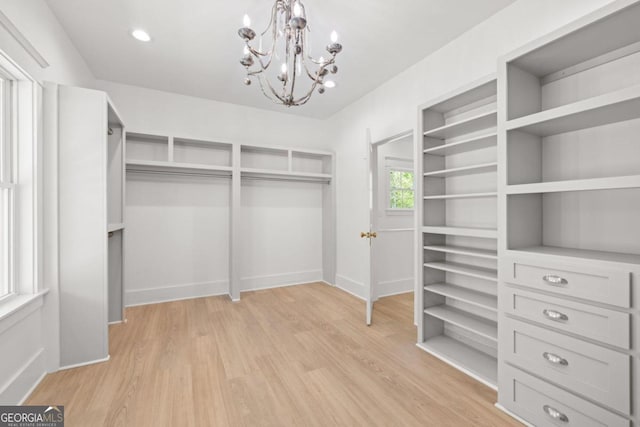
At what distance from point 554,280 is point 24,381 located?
3249 mm

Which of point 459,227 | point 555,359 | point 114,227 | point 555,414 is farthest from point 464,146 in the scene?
point 114,227

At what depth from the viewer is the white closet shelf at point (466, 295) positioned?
2.03 meters

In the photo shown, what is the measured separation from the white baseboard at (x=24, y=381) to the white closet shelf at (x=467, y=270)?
2.95 metres

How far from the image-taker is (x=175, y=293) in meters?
3.70

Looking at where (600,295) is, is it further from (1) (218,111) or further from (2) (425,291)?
(1) (218,111)

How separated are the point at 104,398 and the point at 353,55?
349 cm

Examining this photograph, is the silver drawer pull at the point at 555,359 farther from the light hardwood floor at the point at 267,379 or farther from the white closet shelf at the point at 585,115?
the white closet shelf at the point at 585,115

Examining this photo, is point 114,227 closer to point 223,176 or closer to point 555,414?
point 223,176

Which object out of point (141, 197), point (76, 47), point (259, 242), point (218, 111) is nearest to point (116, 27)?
point (76, 47)

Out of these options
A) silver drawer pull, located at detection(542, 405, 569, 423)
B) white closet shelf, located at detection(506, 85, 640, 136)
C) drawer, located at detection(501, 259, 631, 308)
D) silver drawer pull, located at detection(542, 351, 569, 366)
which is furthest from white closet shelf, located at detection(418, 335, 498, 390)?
white closet shelf, located at detection(506, 85, 640, 136)

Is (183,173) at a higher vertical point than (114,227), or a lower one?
higher

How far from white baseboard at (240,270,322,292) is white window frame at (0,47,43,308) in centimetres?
243

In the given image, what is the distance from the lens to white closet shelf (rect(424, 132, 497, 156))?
2.07 m

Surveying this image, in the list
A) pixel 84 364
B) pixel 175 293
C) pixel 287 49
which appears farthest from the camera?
pixel 175 293
